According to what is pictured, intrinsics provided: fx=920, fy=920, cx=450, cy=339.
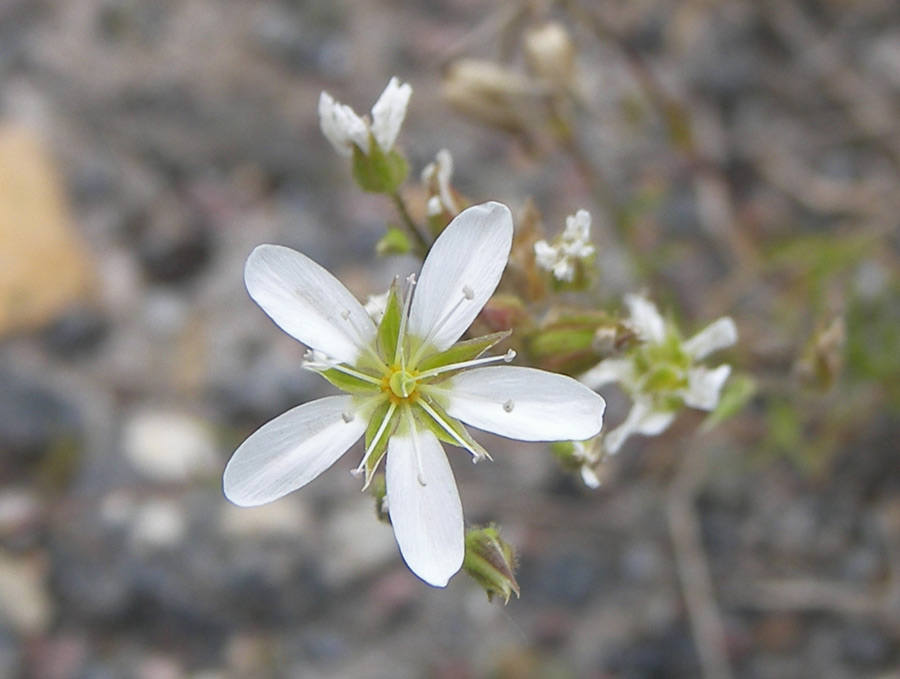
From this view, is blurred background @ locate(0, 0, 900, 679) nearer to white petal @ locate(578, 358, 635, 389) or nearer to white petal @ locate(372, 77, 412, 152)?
white petal @ locate(578, 358, 635, 389)

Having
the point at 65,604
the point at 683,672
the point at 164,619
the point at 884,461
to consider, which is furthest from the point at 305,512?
the point at 884,461

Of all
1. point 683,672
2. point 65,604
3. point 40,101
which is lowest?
point 683,672

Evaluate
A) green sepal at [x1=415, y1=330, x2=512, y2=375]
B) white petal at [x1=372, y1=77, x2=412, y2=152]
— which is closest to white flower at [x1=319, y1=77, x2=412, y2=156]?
white petal at [x1=372, y1=77, x2=412, y2=152]

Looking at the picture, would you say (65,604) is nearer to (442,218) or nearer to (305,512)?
(305,512)

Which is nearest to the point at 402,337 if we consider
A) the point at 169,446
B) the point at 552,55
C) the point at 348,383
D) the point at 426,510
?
the point at 348,383

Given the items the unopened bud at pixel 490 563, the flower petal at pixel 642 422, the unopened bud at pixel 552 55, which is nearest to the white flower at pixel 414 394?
the unopened bud at pixel 490 563

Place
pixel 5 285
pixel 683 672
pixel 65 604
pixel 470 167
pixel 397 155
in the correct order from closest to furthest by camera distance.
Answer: pixel 397 155 < pixel 683 672 < pixel 65 604 < pixel 5 285 < pixel 470 167
